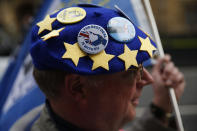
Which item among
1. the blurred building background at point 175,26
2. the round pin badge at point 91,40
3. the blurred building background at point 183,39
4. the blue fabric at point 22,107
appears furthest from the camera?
the blurred building background at point 175,26

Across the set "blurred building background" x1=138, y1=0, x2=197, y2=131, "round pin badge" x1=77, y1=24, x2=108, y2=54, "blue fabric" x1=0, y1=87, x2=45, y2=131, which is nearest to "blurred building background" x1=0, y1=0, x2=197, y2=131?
"blurred building background" x1=138, y1=0, x2=197, y2=131

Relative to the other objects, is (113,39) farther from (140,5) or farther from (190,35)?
(190,35)

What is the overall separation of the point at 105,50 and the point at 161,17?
62.1 ft

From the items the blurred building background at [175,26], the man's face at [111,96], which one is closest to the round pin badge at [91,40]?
the man's face at [111,96]

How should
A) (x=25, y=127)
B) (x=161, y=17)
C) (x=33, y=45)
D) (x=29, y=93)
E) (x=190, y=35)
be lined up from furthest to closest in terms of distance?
(x=161, y=17) < (x=190, y=35) < (x=29, y=93) < (x=25, y=127) < (x=33, y=45)

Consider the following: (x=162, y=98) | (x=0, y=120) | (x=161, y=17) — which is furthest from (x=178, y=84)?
(x=161, y=17)

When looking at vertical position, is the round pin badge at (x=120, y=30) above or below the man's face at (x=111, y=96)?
above

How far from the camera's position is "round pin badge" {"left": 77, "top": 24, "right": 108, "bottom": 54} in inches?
59.2

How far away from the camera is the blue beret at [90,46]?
4.95 feet

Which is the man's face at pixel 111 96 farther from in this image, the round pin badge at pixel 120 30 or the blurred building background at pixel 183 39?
the blurred building background at pixel 183 39

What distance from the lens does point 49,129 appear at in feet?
5.26

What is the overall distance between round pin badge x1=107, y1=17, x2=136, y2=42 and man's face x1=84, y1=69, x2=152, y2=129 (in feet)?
0.48

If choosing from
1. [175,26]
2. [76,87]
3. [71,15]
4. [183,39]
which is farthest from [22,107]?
[175,26]

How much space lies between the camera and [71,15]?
5.24 ft
